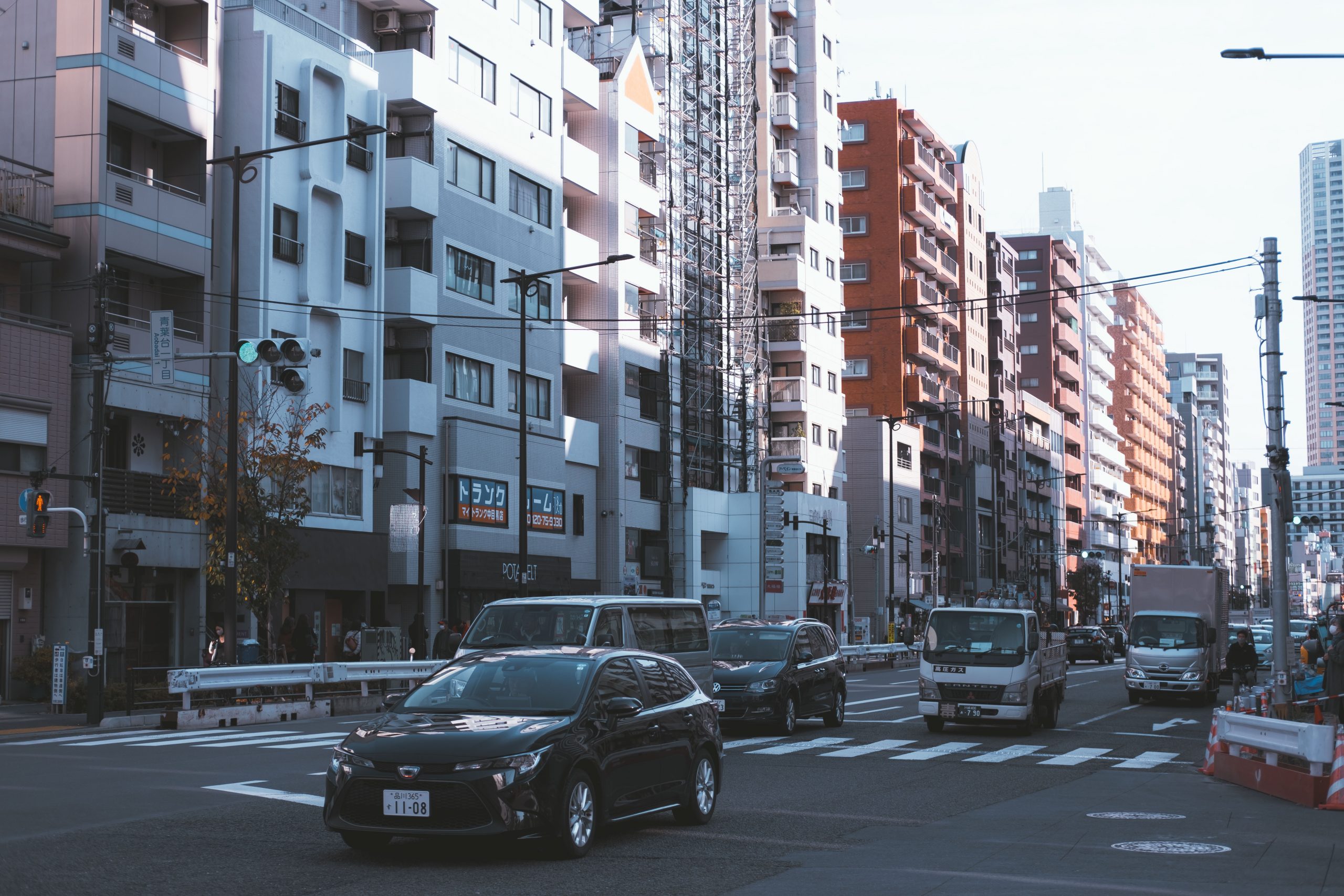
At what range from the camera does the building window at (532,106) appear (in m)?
56.2

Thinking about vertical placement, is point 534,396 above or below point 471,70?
below

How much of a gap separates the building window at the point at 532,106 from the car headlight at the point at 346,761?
4685cm

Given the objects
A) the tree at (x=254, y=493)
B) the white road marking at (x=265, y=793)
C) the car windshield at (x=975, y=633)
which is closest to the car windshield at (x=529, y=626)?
the white road marking at (x=265, y=793)

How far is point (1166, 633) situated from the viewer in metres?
38.0

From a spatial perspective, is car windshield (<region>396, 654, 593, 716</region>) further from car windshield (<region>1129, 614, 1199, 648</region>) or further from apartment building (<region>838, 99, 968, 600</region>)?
apartment building (<region>838, 99, 968, 600</region>)

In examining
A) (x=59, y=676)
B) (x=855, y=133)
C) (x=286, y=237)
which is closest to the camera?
(x=59, y=676)

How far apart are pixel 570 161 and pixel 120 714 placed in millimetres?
35897

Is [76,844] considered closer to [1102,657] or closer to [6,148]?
[6,148]

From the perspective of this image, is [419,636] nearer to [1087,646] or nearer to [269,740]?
[269,740]

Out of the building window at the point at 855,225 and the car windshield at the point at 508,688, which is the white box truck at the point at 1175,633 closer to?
the car windshield at the point at 508,688

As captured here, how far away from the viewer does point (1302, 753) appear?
16750 mm

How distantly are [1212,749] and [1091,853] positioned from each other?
9.00m

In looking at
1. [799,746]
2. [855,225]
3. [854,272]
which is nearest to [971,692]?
[799,746]

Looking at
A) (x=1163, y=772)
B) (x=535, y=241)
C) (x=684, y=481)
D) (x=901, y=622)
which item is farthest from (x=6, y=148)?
(x=901, y=622)
